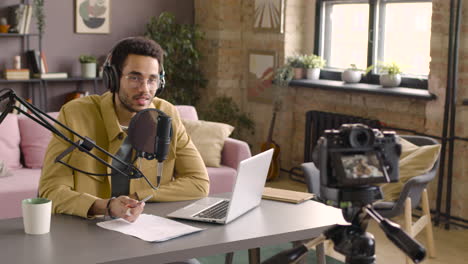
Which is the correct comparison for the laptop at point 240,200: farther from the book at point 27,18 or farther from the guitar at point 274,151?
the book at point 27,18

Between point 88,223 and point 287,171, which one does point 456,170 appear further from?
point 88,223

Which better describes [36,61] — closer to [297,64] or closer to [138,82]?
[297,64]

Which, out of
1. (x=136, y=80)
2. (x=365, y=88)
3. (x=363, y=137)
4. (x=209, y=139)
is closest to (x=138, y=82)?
(x=136, y=80)

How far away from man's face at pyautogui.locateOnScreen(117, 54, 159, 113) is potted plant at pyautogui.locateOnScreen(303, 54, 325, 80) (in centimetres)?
365

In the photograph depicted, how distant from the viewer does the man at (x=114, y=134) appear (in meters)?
2.37

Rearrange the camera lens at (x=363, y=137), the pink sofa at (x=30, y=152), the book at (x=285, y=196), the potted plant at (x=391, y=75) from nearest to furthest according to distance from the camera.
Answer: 1. the camera lens at (x=363, y=137)
2. the book at (x=285, y=196)
3. the pink sofa at (x=30, y=152)
4. the potted plant at (x=391, y=75)

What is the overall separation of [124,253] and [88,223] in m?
0.34

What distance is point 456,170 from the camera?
187 inches

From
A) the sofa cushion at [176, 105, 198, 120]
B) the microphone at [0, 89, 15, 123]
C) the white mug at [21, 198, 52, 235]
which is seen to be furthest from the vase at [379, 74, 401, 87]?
the microphone at [0, 89, 15, 123]

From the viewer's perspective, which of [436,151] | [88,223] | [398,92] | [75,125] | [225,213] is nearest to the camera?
[88,223]

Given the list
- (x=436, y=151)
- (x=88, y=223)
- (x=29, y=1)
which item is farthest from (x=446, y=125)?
(x=29, y=1)

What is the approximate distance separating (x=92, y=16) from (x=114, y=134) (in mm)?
4068

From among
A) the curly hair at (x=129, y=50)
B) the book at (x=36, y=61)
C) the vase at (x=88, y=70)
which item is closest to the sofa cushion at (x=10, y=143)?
the book at (x=36, y=61)

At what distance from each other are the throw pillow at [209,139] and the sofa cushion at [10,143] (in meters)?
1.13
